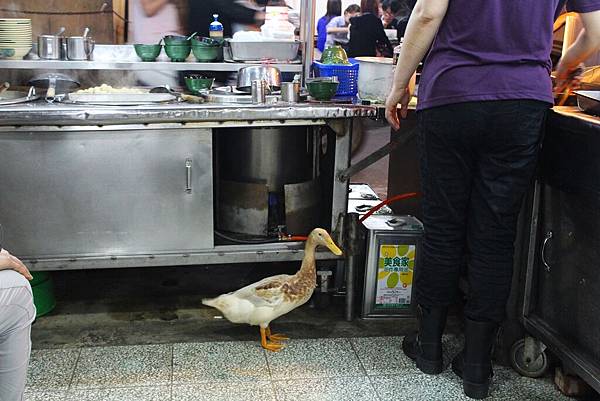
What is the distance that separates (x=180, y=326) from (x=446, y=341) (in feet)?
4.30

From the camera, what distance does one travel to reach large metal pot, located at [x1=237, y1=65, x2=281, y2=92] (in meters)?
3.71

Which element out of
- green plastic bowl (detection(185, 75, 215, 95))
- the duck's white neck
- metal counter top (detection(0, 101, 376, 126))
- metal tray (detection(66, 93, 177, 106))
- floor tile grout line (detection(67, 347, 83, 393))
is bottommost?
floor tile grout line (detection(67, 347, 83, 393))

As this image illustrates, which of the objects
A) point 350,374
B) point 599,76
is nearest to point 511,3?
point 599,76

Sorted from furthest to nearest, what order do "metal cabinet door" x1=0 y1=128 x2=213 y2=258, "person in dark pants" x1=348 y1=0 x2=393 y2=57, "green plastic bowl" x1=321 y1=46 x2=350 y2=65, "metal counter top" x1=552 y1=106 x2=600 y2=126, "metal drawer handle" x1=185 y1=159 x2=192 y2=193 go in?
1. "person in dark pants" x1=348 y1=0 x2=393 y2=57
2. "green plastic bowl" x1=321 y1=46 x2=350 y2=65
3. "metal drawer handle" x1=185 y1=159 x2=192 y2=193
4. "metal cabinet door" x1=0 y1=128 x2=213 y2=258
5. "metal counter top" x1=552 y1=106 x2=600 y2=126

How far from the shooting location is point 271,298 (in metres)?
3.19

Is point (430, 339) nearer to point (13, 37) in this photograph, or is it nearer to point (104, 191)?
point (104, 191)

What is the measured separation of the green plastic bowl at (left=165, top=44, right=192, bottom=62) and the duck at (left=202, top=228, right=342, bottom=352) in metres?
1.40

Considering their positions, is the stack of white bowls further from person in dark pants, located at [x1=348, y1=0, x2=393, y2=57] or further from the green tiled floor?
person in dark pants, located at [x1=348, y1=0, x2=393, y2=57]

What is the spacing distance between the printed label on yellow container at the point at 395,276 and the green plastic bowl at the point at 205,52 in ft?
4.88

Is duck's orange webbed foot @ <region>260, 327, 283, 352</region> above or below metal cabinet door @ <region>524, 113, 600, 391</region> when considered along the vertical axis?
below

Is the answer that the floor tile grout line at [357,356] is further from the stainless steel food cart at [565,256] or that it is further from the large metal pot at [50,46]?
the large metal pot at [50,46]

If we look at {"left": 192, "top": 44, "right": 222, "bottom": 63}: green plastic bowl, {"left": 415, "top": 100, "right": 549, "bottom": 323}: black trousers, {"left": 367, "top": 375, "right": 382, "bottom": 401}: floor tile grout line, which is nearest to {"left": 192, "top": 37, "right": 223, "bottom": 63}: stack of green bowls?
{"left": 192, "top": 44, "right": 222, "bottom": 63}: green plastic bowl

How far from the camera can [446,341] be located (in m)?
3.40

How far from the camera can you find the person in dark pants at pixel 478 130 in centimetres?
255
